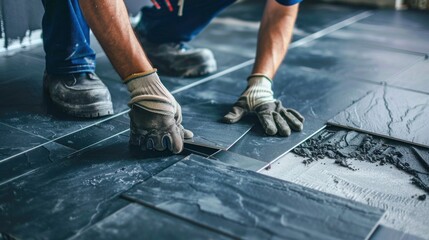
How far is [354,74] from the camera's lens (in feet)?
8.52

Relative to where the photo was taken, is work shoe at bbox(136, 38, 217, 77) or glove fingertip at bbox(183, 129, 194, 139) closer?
glove fingertip at bbox(183, 129, 194, 139)

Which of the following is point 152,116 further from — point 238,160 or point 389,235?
point 389,235

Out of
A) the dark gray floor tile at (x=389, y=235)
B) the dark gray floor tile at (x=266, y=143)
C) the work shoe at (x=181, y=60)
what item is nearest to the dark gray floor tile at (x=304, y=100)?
the dark gray floor tile at (x=266, y=143)

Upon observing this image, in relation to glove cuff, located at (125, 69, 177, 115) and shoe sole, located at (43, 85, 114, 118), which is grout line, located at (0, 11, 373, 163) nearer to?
shoe sole, located at (43, 85, 114, 118)

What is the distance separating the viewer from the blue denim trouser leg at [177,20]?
2492 millimetres

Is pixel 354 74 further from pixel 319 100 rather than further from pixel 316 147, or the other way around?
pixel 316 147

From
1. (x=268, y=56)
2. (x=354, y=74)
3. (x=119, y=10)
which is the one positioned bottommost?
(x=354, y=74)

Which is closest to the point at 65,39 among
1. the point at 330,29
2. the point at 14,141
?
the point at 14,141

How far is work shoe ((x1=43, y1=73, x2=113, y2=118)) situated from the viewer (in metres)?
2.04

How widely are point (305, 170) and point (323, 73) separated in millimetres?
1025

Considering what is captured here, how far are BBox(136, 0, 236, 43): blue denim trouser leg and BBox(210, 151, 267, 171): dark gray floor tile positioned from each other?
0.94 meters

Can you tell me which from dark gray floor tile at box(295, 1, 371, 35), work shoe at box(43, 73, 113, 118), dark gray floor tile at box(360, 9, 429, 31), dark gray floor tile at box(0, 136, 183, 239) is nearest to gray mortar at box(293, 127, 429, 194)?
dark gray floor tile at box(0, 136, 183, 239)

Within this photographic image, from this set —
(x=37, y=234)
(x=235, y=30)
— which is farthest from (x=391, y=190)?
(x=235, y=30)

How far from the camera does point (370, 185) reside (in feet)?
5.32
